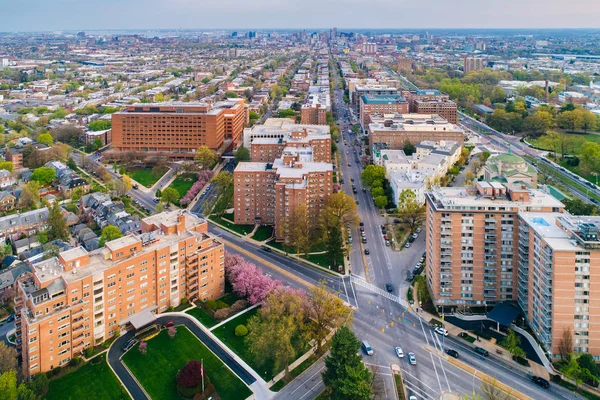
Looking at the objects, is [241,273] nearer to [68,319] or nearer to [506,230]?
[68,319]

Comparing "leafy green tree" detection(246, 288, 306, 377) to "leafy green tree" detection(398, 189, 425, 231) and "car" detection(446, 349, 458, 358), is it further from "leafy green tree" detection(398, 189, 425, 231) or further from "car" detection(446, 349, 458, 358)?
"leafy green tree" detection(398, 189, 425, 231)

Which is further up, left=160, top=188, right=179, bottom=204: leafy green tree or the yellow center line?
left=160, top=188, right=179, bottom=204: leafy green tree

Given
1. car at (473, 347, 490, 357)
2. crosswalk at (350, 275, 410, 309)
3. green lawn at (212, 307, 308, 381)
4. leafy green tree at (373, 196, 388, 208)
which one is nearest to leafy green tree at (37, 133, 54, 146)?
leafy green tree at (373, 196, 388, 208)

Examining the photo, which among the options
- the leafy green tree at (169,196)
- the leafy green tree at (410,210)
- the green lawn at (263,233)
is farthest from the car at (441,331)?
the leafy green tree at (169,196)

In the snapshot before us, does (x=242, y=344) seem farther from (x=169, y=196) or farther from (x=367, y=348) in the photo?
(x=169, y=196)

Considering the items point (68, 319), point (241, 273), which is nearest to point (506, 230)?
point (241, 273)

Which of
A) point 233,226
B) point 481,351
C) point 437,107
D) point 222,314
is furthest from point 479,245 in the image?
point 437,107
